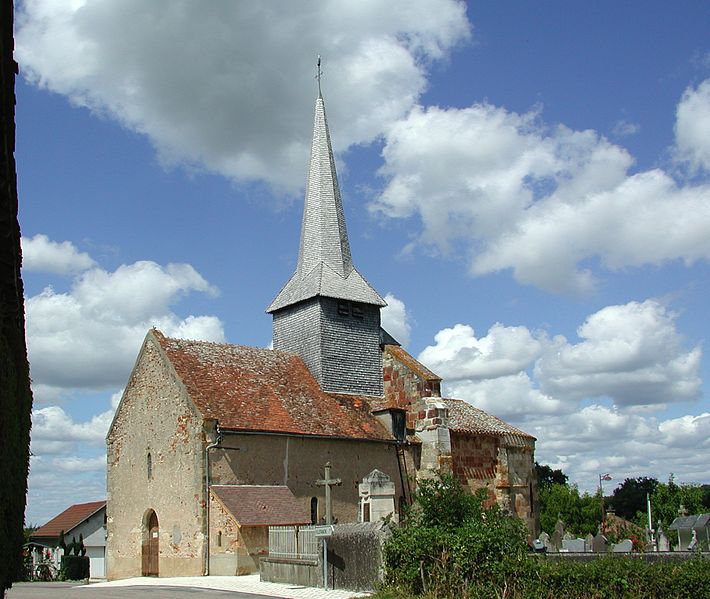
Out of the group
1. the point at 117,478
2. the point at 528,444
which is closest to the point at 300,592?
the point at 117,478

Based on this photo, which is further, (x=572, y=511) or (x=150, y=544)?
(x=572, y=511)

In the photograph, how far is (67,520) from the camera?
166 ft

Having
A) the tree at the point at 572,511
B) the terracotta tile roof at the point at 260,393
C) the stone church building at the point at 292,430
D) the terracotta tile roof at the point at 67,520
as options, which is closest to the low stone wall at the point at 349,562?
the stone church building at the point at 292,430

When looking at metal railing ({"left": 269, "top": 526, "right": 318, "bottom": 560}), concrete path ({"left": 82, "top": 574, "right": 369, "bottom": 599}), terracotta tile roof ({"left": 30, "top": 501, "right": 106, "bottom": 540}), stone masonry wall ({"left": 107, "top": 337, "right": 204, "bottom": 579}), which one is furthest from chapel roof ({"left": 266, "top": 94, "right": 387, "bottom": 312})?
terracotta tile roof ({"left": 30, "top": 501, "right": 106, "bottom": 540})

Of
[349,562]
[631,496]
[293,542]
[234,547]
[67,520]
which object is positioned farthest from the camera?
[631,496]

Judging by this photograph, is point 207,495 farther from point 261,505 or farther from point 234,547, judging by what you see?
point 234,547

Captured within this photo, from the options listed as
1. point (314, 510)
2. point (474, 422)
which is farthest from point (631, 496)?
point (314, 510)

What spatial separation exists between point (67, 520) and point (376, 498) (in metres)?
34.6

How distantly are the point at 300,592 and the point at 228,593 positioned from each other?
172 centimetres

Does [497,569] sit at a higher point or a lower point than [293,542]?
lower

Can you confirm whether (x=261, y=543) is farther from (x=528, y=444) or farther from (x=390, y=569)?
(x=528, y=444)

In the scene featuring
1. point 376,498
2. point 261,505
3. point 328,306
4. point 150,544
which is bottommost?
point 150,544

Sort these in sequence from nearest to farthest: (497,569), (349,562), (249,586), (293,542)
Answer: (497,569) → (349,562) → (249,586) → (293,542)

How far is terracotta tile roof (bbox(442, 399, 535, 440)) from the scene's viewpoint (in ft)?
115
